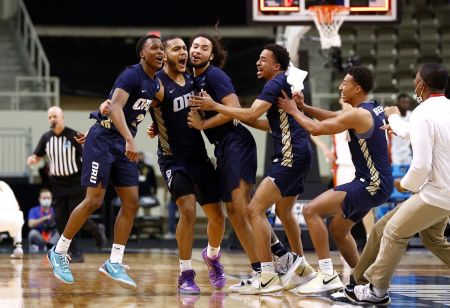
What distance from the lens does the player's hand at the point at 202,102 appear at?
25.8ft

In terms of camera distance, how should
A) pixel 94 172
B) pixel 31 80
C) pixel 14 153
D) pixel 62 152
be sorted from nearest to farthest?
pixel 94 172
pixel 62 152
pixel 14 153
pixel 31 80

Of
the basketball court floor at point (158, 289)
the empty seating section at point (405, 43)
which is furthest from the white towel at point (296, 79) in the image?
the empty seating section at point (405, 43)

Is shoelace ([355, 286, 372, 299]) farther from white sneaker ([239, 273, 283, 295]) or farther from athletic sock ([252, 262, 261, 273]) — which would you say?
athletic sock ([252, 262, 261, 273])

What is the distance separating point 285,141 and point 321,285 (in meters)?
1.23

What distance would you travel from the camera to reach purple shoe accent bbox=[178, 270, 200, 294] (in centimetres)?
803

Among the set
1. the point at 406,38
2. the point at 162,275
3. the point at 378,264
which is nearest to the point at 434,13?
the point at 406,38

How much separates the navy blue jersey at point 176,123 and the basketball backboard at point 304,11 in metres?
5.94

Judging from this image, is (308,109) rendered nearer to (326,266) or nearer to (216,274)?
(326,266)

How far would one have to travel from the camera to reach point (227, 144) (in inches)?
325

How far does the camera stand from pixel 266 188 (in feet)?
26.4

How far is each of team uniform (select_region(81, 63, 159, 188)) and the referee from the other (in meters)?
3.61

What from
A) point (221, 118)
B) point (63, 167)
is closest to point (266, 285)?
point (221, 118)

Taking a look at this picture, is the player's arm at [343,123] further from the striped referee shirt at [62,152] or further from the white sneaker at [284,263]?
the striped referee shirt at [62,152]

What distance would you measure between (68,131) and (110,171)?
4070 mm
